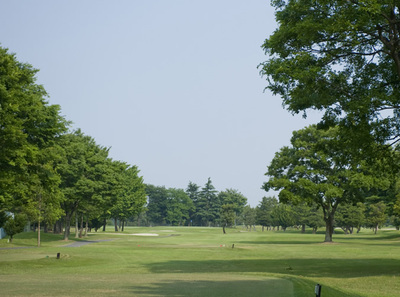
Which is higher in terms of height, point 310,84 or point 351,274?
point 310,84

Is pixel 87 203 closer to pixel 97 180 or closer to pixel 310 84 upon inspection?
Answer: pixel 97 180

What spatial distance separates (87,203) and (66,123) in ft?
107

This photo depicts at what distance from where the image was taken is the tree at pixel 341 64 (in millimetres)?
20547

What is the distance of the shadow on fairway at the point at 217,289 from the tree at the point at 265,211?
145 metres

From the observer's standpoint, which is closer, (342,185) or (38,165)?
(38,165)

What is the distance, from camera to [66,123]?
1615 inches

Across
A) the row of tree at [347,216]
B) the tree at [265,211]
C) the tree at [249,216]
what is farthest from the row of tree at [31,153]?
the tree at [249,216]

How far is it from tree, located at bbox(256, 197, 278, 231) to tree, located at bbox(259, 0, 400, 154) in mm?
137890

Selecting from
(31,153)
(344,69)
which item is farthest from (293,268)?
(31,153)

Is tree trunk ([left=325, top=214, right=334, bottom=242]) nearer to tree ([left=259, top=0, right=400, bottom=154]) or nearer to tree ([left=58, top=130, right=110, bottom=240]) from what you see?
tree ([left=58, top=130, right=110, bottom=240])

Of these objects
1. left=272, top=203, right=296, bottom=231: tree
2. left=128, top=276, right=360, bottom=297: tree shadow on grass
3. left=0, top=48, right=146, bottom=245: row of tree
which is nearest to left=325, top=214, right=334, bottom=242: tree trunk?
left=0, top=48, right=146, bottom=245: row of tree

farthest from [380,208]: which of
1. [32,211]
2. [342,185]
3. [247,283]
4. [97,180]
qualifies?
[247,283]

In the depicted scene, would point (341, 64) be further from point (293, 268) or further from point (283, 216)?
point (283, 216)

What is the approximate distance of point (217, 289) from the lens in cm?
1575
